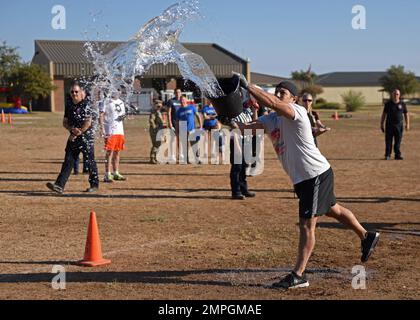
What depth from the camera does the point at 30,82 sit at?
6781 centimetres

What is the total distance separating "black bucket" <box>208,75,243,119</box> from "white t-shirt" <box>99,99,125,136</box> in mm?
7845

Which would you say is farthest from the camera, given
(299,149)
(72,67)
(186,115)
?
(72,67)

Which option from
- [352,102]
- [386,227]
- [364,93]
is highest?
[364,93]

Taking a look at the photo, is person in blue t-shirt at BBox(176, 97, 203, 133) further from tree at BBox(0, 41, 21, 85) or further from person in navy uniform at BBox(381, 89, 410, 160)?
tree at BBox(0, 41, 21, 85)

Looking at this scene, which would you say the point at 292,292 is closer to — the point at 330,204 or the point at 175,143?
the point at 330,204

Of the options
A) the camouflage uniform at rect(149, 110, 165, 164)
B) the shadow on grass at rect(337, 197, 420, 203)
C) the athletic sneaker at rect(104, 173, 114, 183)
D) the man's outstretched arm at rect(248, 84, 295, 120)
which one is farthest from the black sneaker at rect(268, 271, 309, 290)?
the camouflage uniform at rect(149, 110, 165, 164)

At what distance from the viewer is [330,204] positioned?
6.81 meters

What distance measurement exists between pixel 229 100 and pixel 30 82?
2525 inches

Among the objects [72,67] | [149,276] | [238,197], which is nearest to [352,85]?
[72,67]

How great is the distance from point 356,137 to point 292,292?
25155 mm

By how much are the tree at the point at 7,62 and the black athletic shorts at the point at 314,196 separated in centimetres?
6782

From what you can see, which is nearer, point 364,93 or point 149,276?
point 149,276

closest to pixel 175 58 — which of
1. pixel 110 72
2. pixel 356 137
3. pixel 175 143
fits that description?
pixel 110 72

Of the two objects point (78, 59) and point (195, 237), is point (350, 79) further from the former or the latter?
point (195, 237)
